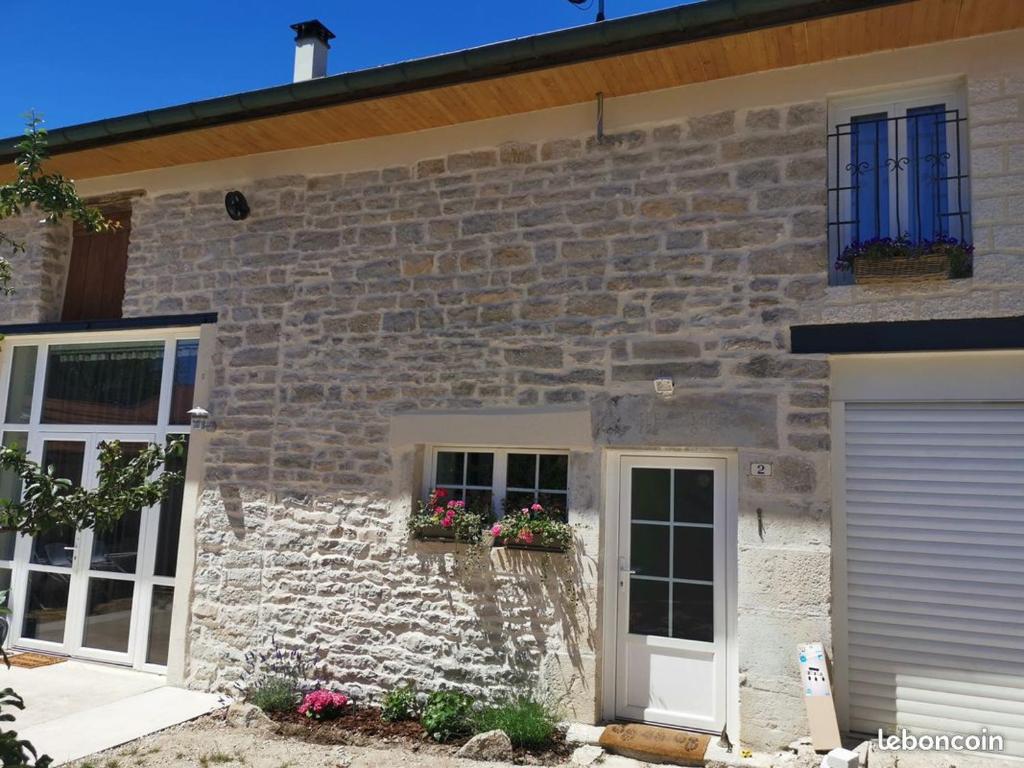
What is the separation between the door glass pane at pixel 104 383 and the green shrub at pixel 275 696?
265cm

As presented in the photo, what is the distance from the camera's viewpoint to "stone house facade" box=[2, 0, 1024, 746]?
15.1 feet

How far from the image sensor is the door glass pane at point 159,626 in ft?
21.3

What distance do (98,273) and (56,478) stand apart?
17.9ft

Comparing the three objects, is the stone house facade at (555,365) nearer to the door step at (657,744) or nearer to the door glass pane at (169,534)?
the door step at (657,744)

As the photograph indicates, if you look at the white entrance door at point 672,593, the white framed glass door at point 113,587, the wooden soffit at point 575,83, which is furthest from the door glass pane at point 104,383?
the white entrance door at point 672,593

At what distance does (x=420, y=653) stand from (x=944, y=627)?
339cm

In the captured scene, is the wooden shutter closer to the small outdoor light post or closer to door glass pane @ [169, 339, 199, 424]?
door glass pane @ [169, 339, 199, 424]

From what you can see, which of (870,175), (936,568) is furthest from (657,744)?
(870,175)

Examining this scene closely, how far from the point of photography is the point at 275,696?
5.52 metres

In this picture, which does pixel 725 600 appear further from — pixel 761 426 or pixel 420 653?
pixel 420 653

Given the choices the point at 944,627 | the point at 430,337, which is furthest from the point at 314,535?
the point at 944,627

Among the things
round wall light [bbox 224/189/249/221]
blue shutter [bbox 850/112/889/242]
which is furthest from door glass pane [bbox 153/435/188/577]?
blue shutter [bbox 850/112/889/242]

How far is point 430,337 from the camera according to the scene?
19.0 ft

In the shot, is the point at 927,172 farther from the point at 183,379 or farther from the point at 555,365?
the point at 183,379
